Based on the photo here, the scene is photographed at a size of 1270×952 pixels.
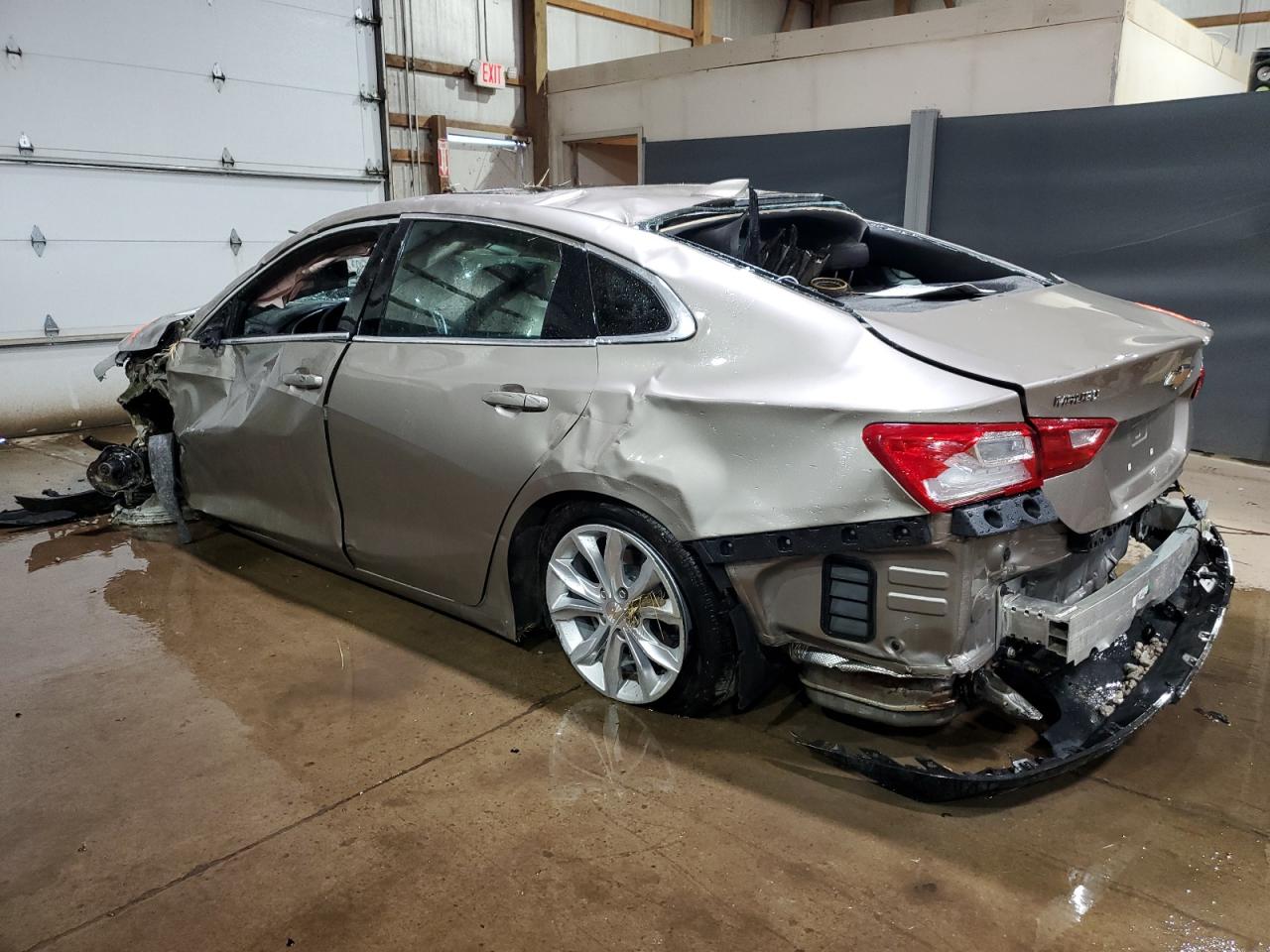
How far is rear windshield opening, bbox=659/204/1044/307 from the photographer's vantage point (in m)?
2.93

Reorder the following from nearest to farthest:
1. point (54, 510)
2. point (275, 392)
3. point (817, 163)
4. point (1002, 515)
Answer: point (1002, 515), point (275, 392), point (54, 510), point (817, 163)

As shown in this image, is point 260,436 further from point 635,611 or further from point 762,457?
point 762,457

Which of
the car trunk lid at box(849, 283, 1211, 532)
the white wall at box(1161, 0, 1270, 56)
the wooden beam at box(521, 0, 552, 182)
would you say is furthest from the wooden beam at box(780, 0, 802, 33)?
the car trunk lid at box(849, 283, 1211, 532)

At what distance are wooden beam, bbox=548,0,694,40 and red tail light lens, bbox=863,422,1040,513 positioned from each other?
1081cm

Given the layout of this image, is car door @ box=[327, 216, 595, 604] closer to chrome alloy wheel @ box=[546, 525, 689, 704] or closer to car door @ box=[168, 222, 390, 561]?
car door @ box=[168, 222, 390, 561]

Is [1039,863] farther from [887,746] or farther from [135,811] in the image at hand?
[135,811]

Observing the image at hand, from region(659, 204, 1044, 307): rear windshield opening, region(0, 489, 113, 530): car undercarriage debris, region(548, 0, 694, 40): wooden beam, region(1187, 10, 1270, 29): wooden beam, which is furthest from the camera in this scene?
region(1187, 10, 1270, 29): wooden beam

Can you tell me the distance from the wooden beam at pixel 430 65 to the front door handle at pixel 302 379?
283 inches

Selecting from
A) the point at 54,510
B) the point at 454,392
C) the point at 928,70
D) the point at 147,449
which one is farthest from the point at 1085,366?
Answer: the point at 928,70

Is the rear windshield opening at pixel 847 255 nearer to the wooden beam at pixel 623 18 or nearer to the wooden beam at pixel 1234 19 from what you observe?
the wooden beam at pixel 623 18

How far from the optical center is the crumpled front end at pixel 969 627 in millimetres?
2203

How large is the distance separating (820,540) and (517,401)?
3.30ft

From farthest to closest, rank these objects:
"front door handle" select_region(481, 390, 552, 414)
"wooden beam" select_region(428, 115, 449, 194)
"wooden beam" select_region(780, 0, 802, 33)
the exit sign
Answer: "wooden beam" select_region(780, 0, 802, 33), the exit sign, "wooden beam" select_region(428, 115, 449, 194), "front door handle" select_region(481, 390, 552, 414)

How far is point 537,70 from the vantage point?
1102 centimetres
